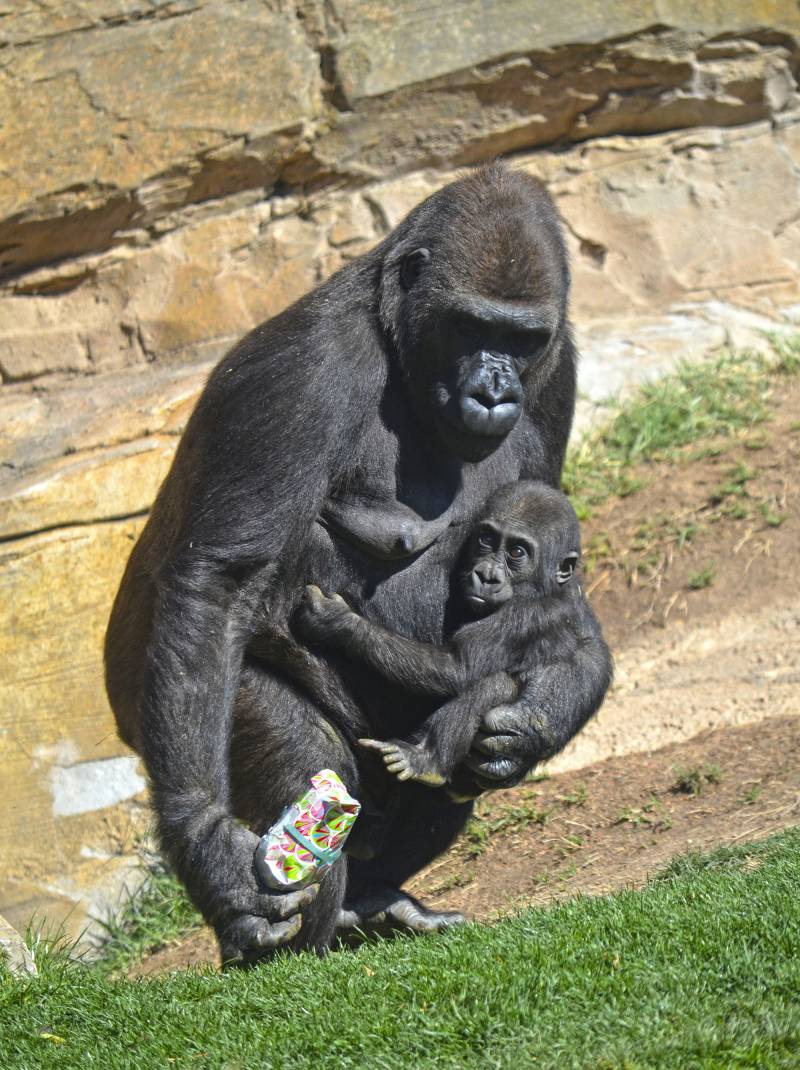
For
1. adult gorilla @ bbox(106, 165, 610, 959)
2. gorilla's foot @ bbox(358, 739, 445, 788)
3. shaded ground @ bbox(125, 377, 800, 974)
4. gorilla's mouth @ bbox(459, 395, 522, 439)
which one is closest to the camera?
adult gorilla @ bbox(106, 165, 610, 959)

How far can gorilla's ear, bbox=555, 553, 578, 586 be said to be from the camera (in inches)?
194

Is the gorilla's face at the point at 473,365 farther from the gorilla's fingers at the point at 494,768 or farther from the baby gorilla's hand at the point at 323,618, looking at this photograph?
the gorilla's fingers at the point at 494,768

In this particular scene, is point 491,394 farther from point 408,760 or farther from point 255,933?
point 255,933

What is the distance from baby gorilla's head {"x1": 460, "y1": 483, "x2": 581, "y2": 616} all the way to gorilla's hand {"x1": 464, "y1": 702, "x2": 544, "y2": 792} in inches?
14.6

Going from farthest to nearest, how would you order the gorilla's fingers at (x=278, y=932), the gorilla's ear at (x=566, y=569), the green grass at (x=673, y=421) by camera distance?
1. the green grass at (x=673, y=421)
2. the gorilla's ear at (x=566, y=569)
3. the gorilla's fingers at (x=278, y=932)

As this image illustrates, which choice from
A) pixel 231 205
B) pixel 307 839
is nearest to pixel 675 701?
pixel 307 839

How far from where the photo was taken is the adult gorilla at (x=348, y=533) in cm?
416

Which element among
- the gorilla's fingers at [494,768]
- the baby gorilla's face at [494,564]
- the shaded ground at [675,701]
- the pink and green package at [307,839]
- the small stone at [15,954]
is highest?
the baby gorilla's face at [494,564]

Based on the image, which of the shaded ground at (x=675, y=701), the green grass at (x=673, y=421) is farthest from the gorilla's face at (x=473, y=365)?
the green grass at (x=673, y=421)

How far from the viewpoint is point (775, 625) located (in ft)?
22.5

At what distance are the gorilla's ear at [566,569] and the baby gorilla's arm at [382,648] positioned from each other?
1.81ft

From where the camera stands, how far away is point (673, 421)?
8078 millimetres

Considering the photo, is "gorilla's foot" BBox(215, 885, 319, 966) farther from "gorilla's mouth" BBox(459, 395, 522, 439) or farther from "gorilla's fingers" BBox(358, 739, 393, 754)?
"gorilla's mouth" BBox(459, 395, 522, 439)

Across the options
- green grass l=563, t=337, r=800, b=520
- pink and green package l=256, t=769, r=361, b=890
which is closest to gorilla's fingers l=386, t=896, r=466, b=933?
pink and green package l=256, t=769, r=361, b=890
